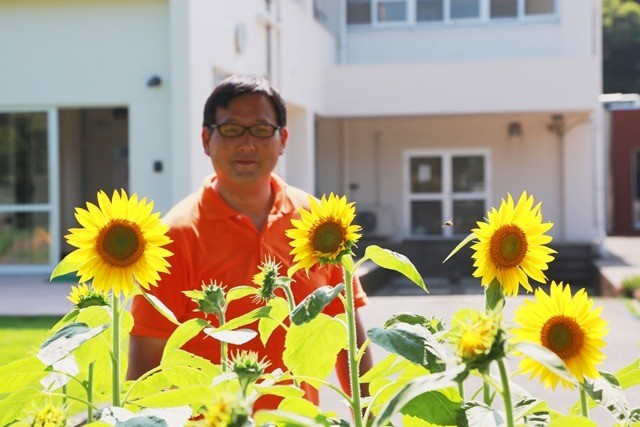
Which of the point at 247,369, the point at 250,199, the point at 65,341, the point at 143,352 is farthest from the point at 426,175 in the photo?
the point at 247,369

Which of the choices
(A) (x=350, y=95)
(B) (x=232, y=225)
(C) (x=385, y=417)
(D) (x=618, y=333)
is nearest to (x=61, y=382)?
(C) (x=385, y=417)

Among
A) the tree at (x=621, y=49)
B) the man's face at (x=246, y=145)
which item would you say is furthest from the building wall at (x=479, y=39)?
the tree at (x=621, y=49)

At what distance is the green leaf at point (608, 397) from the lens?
106 cm

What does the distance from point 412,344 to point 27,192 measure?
45.4 ft

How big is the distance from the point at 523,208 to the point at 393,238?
772 inches

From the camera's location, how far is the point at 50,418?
93 centimetres

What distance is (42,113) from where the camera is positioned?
13602 mm

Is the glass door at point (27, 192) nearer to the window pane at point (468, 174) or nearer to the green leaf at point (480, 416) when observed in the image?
the window pane at point (468, 174)

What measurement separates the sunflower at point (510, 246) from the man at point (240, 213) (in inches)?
37.8

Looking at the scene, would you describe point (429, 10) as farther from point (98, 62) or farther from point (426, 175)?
point (98, 62)

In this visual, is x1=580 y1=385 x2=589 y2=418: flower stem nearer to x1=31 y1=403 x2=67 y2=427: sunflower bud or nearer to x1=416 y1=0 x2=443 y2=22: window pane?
x1=31 y1=403 x2=67 y2=427: sunflower bud

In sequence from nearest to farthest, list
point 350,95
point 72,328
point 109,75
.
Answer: point 72,328
point 109,75
point 350,95

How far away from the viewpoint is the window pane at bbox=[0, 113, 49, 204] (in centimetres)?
1385

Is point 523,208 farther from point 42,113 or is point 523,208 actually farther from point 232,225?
point 42,113
